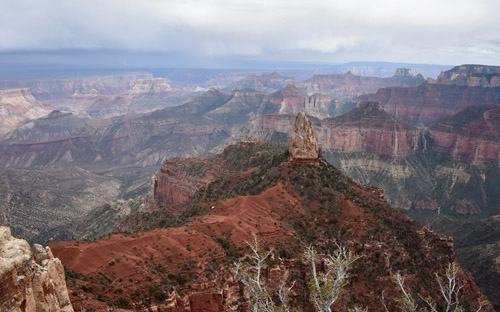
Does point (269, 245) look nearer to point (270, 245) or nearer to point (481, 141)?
point (270, 245)

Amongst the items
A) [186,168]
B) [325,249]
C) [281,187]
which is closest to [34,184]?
[186,168]

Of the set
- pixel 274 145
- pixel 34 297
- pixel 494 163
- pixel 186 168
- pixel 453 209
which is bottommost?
pixel 453 209

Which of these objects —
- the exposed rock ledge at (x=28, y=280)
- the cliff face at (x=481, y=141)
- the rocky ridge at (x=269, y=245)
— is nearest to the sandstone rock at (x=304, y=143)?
the rocky ridge at (x=269, y=245)

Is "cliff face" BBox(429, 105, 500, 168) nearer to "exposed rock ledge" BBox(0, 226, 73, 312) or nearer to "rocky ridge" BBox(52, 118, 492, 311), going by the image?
"rocky ridge" BBox(52, 118, 492, 311)

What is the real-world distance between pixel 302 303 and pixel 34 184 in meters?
161

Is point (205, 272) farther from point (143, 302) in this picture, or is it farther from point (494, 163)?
point (494, 163)

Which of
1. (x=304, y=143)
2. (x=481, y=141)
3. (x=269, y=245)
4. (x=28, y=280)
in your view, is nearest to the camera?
(x=28, y=280)

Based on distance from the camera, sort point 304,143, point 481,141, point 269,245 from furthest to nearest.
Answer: point 481,141 < point 304,143 < point 269,245

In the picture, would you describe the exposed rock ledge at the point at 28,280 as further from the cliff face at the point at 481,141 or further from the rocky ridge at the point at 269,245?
the cliff face at the point at 481,141

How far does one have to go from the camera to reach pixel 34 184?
166625 millimetres

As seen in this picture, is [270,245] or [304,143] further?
[304,143]

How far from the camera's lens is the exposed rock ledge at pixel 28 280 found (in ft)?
A: 54.8

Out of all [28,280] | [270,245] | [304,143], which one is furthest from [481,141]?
[28,280]

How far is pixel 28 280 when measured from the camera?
1814 centimetres
